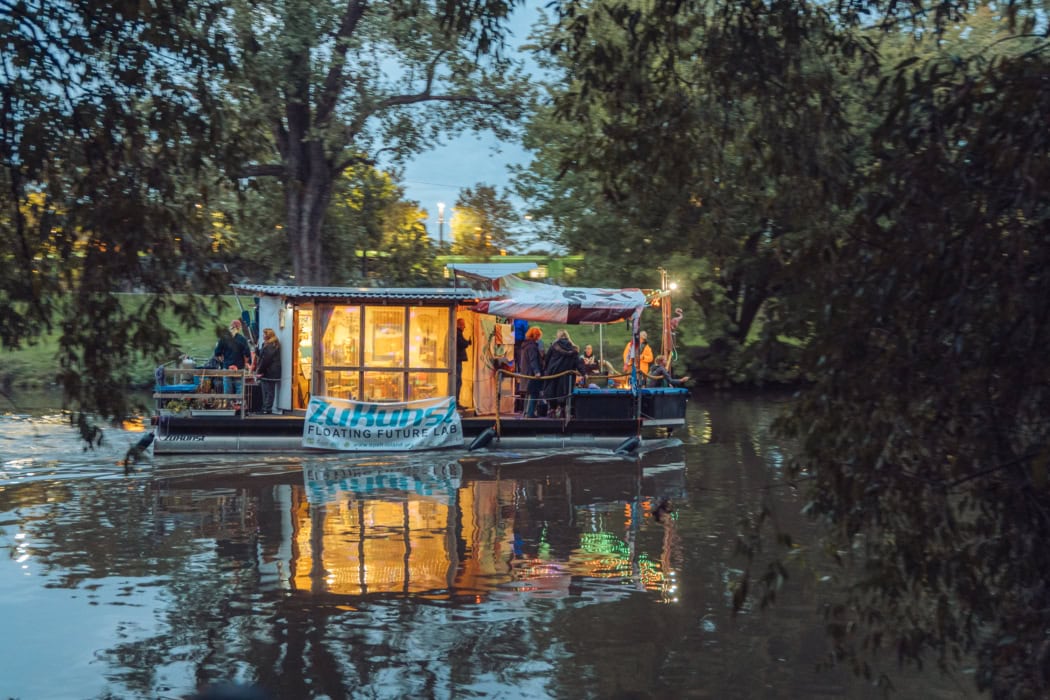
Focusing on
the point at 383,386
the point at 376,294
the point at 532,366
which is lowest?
the point at 383,386

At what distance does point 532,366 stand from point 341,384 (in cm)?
402

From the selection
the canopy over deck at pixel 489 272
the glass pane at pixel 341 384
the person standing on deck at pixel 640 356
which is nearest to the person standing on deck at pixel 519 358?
the canopy over deck at pixel 489 272

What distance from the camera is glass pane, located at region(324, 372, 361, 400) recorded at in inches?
966

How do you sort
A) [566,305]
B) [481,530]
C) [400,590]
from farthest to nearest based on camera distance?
1. [566,305]
2. [481,530]
3. [400,590]

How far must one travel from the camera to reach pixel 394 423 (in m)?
23.8

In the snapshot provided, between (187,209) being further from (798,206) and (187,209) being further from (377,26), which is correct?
(377,26)

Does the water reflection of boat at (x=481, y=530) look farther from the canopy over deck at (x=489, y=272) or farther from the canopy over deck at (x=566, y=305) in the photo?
the canopy over deck at (x=489, y=272)

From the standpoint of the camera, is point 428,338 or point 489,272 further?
point 489,272

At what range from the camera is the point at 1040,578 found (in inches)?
213

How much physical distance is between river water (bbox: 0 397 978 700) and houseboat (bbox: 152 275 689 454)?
8.73ft

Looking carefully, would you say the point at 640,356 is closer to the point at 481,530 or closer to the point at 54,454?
the point at 481,530

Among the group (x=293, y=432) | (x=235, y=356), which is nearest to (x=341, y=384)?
Answer: (x=293, y=432)

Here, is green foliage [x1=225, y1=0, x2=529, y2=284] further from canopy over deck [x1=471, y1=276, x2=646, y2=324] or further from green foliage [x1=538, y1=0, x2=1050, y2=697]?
green foliage [x1=538, y1=0, x2=1050, y2=697]

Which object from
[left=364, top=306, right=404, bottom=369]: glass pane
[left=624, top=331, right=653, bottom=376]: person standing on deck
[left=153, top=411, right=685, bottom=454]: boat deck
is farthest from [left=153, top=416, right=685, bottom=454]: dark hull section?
[left=364, top=306, right=404, bottom=369]: glass pane
